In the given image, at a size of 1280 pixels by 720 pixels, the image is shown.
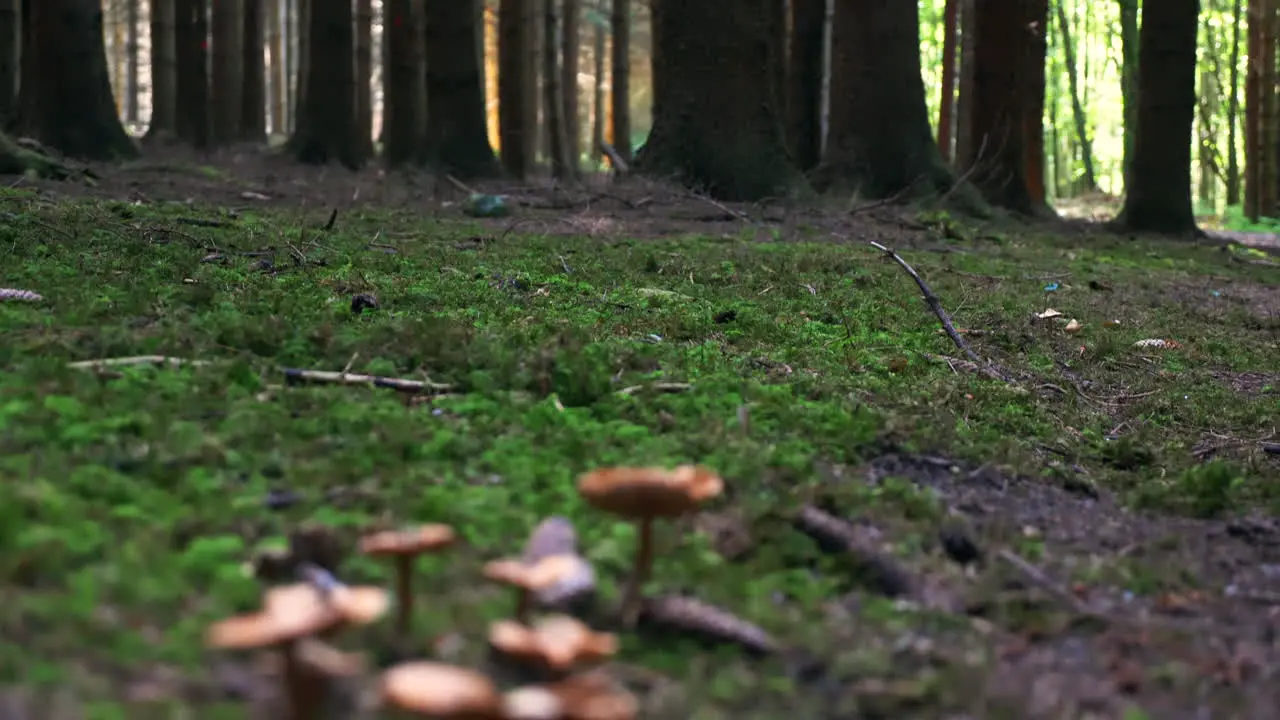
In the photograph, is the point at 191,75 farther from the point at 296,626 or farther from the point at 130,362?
the point at 296,626

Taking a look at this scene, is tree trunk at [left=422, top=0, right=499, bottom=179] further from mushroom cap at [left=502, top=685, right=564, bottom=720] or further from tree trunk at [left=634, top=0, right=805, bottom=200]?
mushroom cap at [left=502, top=685, right=564, bottom=720]

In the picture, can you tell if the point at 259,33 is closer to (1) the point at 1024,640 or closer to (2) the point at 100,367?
(2) the point at 100,367

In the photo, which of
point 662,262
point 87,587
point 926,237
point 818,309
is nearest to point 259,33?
point 926,237

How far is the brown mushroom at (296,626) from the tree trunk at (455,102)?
37.7ft

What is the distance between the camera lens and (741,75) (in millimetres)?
10414

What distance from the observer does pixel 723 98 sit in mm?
10453

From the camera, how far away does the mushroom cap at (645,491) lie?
1747 millimetres

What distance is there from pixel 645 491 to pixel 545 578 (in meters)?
0.24

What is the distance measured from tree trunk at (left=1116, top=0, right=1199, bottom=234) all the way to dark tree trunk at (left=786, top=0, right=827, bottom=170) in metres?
3.75

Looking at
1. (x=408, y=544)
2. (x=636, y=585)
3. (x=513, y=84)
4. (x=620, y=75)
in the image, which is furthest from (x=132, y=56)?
(x=408, y=544)

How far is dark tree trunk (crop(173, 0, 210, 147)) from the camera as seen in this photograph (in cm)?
1669

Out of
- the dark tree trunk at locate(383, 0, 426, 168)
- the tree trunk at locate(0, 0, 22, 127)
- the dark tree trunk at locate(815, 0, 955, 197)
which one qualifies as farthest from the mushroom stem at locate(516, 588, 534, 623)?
the dark tree trunk at locate(383, 0, 426, 168)

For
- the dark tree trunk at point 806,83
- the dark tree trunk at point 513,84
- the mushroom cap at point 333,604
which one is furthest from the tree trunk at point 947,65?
the mushroom cap at point 333,604

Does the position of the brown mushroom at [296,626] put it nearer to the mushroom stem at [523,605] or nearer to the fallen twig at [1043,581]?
the mushroom stem at [523,605]
